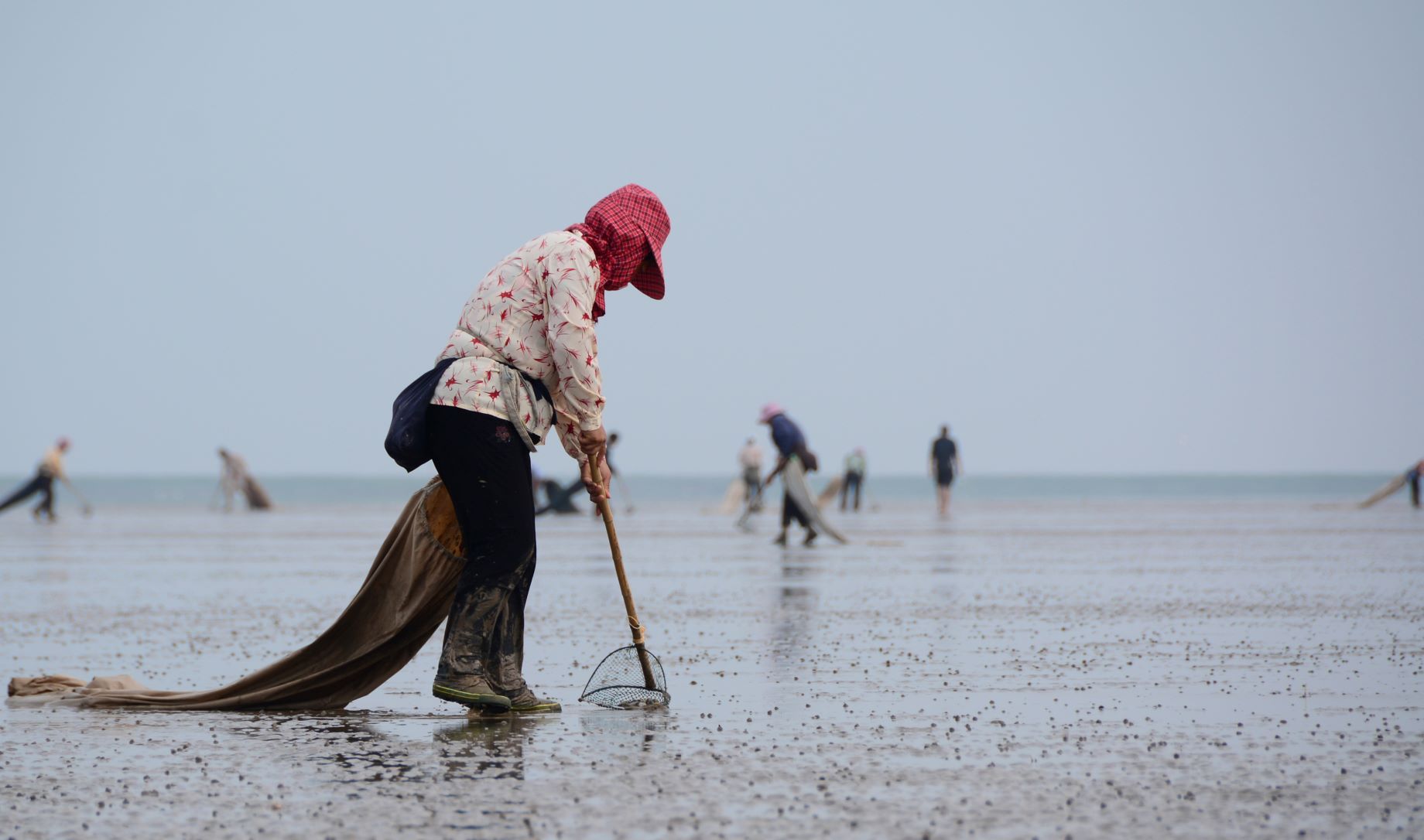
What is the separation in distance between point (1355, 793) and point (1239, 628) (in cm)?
517

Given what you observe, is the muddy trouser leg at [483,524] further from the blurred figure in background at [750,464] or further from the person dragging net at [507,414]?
the blurred figure in background at [750,464]

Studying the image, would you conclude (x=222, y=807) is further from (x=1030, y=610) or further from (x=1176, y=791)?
(x=1030, y=610)

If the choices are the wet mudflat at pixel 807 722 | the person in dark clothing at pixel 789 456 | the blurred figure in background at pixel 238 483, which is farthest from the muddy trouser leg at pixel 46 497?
the wet mudflat at pixel 807 722

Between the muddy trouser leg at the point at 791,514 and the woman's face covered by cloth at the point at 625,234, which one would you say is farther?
the muddy trouser leg at the point at 791,514

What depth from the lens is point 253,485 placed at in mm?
41562

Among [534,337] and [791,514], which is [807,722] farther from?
[791,514]

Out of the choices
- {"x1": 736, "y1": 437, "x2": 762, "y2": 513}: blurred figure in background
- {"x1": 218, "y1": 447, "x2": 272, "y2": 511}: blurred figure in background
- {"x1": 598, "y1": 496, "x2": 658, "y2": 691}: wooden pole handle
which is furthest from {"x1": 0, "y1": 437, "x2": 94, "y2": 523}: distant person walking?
{"x1": 598, "y1": 496, "x2": 658, "y2": 691}: wooden pole handle

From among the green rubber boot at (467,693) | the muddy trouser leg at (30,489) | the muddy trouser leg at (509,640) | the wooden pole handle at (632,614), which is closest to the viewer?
the green rubber boot at (467,693)

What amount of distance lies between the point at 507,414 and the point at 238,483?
3720 centimetres

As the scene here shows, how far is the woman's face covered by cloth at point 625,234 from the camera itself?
251 inches

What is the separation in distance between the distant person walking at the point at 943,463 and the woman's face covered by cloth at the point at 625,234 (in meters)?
31.6

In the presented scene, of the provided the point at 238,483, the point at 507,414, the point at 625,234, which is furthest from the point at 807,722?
the point at 238,483

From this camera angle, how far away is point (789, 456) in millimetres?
22219

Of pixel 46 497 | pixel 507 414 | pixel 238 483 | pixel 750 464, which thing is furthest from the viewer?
pixel 238 483
